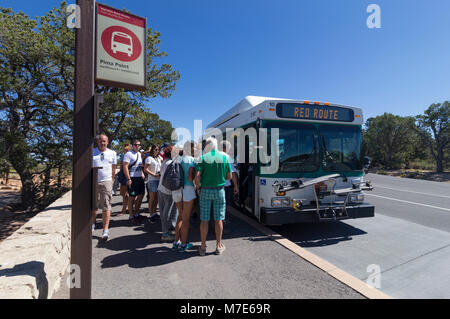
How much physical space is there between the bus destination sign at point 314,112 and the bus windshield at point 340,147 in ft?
0.70

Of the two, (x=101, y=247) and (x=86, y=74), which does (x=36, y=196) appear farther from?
(x=86, y=74)

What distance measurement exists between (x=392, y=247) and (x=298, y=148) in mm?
2786

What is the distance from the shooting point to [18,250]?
2859 mm

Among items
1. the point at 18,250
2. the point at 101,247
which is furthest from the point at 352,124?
the point at 18,250

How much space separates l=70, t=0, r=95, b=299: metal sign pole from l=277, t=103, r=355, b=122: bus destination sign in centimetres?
377

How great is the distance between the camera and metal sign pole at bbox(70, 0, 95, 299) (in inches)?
92.2

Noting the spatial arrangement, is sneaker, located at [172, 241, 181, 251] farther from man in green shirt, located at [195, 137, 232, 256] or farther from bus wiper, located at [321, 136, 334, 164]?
bus wiper, located at [321, 136, 334, 164]

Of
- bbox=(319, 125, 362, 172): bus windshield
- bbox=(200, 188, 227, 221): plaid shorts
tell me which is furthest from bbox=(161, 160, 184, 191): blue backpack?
bbox=(319, 125, 362, 172): bus windshield

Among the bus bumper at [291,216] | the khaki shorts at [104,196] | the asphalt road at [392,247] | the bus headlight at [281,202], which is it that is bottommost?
the asphalt road at [392,247]

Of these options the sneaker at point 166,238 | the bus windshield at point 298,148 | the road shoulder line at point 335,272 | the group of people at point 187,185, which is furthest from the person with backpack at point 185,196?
the bus windshield at point 298,148

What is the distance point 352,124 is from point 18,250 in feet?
21.6

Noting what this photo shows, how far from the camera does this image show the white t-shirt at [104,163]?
442cm

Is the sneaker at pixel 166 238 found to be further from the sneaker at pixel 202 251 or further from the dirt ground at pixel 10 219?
the dirt ground at pixel 10 219

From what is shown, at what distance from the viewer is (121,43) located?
2.67 metres
